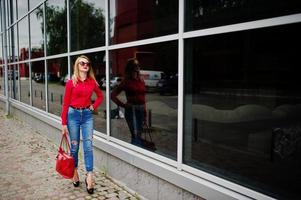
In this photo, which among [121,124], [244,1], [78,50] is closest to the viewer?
[244,1]

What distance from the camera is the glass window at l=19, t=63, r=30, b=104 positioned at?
11.8 m

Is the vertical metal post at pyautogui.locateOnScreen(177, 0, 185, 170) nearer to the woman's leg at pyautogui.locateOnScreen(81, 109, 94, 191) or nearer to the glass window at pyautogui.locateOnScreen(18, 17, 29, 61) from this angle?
the woman's leg at pyautogui.locateOnScreen(81, 109, 94, 191)

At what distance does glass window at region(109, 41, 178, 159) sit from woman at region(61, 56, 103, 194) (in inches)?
32.9

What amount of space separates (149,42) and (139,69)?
880mm

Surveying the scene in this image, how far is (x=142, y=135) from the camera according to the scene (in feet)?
17.9

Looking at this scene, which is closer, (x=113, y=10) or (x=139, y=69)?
(x=139, y=69)

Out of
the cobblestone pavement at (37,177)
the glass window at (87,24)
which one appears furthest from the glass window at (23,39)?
the glass window at (87,24)

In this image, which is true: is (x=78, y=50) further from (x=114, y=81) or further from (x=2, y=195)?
(x=2, y=195)

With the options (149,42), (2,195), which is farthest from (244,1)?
(2,195)

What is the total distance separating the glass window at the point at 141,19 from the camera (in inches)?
177

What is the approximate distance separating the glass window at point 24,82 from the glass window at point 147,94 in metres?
6.66

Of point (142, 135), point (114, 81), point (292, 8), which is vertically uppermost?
point (292, 8)

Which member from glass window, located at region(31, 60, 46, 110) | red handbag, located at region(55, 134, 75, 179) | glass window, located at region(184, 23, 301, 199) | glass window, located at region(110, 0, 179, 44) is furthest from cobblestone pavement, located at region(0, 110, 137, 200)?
glass window, located at region(110, 0, 179, 44)

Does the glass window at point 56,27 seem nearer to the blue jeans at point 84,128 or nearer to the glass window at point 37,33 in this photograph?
the glass window at point 37,33
